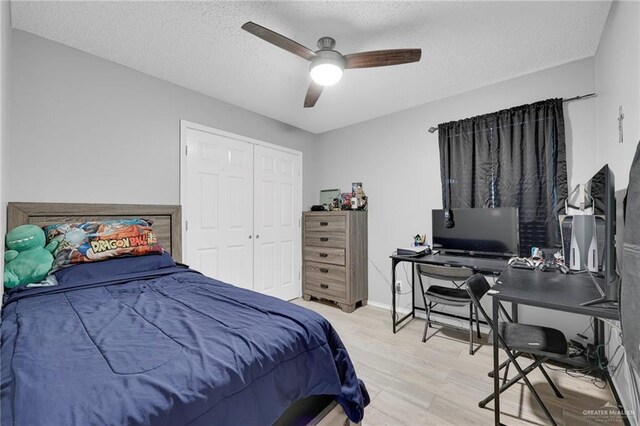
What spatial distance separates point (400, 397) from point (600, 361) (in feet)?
5.14

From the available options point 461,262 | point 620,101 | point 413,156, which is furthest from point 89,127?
point 620,101

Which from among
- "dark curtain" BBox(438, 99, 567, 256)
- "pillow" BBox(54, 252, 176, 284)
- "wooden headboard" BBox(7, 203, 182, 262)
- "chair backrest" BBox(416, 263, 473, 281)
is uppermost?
"dark curtain" BBox(438, 99, 567, 256)

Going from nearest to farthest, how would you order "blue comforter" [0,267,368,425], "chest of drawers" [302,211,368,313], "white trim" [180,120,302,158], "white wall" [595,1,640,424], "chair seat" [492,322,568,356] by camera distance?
"blue comforter" [0,267,368,425] < "white wall" [595,1,640,424] < "chair seat" [492,322,568,356] < "white trim" [180,120,302,158] < "chest of drawers" [302,211,368,313]

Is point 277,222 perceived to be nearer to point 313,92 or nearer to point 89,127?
point 313,92

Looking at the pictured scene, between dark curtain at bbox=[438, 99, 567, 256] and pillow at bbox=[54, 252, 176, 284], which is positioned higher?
dark curtain at bbox=[438, 99, 567, 256]

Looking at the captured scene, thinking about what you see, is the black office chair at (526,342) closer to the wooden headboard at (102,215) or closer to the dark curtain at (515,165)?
the dark curtain at (515,165)

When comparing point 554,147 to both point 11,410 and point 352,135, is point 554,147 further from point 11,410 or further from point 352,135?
point 11,410

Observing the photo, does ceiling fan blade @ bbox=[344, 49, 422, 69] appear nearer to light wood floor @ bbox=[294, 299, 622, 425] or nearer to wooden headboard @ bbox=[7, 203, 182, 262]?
wooden headboard @ bbox=[7, 203, 182, 262]

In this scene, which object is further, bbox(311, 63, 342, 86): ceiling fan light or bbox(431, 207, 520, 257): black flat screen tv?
bbox(431, 207, 520, 257): black flat screen tv

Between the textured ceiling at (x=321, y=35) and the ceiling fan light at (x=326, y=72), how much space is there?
0.26 m

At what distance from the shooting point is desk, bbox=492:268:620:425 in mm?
1286

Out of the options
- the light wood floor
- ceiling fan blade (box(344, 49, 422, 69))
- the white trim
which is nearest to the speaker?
the light wood floor

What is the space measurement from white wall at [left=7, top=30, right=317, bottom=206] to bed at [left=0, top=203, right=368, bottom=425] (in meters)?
0.84

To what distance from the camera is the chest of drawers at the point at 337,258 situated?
136 inches
